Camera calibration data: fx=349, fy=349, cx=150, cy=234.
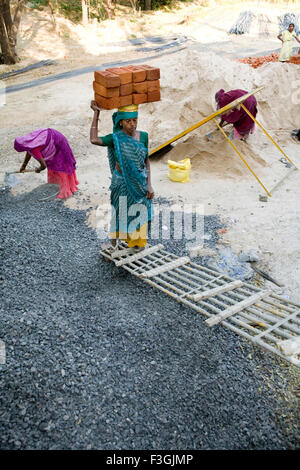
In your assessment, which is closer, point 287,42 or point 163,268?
point 163,268

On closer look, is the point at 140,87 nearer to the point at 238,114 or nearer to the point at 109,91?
the point at 109,91

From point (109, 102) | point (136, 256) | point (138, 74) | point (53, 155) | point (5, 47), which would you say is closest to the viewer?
point (109, 102)

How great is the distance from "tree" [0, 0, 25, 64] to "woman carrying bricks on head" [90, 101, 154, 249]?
38.6ft

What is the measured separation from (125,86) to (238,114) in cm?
389

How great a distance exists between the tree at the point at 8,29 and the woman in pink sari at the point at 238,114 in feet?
31.5

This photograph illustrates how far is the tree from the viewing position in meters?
12.0

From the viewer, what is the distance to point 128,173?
3152 millimetres

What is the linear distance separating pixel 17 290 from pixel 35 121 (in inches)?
245

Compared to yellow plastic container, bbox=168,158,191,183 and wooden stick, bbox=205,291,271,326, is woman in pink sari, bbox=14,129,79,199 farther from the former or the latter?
wooden stick, bbox=205,291,271,326

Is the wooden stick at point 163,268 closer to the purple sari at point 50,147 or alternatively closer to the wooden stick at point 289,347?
the wooden stick at point 289,347

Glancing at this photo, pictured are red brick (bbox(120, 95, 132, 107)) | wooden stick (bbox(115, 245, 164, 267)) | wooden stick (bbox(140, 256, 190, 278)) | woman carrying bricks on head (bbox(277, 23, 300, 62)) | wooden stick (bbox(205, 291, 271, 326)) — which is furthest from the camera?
woman carrying bricks on head (bbox(277, 23, 300, 62))

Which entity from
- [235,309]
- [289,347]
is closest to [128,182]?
[235,309]

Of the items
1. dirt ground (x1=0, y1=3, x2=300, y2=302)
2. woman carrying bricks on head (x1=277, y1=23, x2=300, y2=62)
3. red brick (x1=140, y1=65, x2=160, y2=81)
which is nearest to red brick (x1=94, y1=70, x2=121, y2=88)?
red brick (x1=140, y1=65, x2=160, y2=81)

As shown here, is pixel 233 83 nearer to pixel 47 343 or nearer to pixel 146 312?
pixel 146 312
